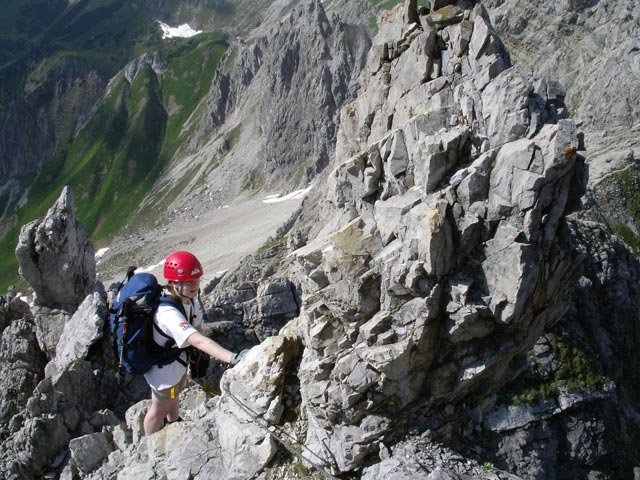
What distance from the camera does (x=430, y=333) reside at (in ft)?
39.2

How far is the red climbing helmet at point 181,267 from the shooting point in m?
10.6

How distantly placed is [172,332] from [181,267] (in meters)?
1.44

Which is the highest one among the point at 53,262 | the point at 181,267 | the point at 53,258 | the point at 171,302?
the point at 53,258

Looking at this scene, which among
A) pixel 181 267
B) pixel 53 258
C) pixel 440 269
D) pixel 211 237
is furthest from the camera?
pixel 211 237

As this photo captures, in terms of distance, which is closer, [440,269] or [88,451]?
[440,269]

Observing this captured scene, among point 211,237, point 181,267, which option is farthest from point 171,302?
point 211,237

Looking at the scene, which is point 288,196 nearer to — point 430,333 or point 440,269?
point 430,333

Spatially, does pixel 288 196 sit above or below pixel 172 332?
below

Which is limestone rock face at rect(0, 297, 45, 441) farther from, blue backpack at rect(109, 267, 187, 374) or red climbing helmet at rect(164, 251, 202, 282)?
red climbing helmet at rect(164, 251, 202, 282)

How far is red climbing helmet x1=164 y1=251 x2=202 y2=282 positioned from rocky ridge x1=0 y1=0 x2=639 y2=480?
3.04 m

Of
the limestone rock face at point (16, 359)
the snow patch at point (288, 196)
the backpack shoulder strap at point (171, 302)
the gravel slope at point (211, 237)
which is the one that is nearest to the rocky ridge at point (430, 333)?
the backpack shoulder strap at point (171, 302)

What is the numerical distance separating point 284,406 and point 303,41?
525 feet

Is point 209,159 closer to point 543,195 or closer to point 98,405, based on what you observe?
point 98,405

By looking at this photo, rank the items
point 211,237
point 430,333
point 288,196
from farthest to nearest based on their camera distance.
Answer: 1. point 288,196
2. point 211,237
3. point 430,333
